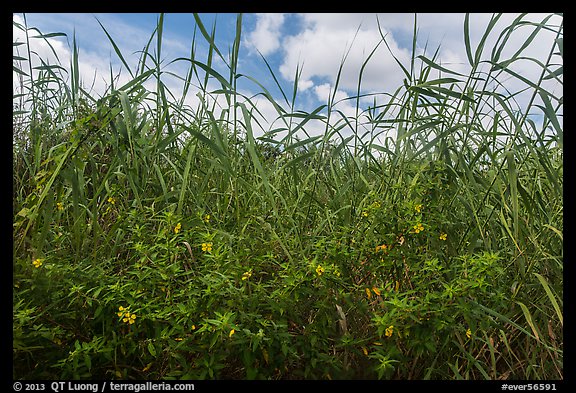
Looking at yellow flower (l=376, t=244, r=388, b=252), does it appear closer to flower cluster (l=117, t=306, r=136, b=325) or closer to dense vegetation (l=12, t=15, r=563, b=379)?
dense vegetation (l=12, t=15, r=563, b=379)

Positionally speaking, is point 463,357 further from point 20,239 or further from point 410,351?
point 20,239

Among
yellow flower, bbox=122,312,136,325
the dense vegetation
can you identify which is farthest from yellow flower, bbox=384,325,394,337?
yellow flower, bbox=122,312,136,325

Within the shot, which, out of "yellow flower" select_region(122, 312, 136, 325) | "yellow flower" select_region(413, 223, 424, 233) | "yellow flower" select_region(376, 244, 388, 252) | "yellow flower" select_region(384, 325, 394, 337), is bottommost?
"yellow flower" select_region(384, 325, 394, 337)

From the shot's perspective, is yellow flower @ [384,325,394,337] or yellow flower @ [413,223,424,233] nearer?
yellow flower @ [384,325,394,337]

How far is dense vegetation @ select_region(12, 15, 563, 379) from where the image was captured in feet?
4.61

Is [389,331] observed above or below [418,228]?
below

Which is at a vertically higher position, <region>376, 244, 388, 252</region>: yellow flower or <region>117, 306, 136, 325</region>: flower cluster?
<region>376, 244, 388, 252</region>: yellow flower

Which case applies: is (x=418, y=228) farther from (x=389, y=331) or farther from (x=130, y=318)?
(x=130, y=318)

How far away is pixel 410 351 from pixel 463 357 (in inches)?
6.6

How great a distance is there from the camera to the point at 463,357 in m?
1.53

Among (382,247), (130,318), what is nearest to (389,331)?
(382,247)

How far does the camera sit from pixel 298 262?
61.9 inches

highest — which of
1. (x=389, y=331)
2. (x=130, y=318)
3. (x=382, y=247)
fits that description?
(x=382, y=247)

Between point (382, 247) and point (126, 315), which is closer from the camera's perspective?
point (126, 315)
